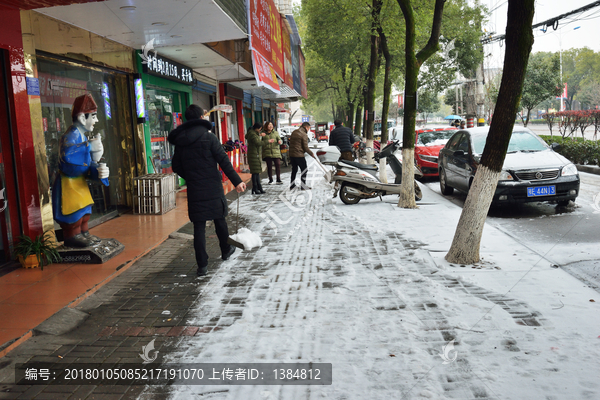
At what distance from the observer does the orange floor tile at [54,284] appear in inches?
166

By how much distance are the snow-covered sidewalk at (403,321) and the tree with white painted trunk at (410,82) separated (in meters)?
2.58

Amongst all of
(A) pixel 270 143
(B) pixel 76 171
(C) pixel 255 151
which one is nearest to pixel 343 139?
(A) pixel 270 143

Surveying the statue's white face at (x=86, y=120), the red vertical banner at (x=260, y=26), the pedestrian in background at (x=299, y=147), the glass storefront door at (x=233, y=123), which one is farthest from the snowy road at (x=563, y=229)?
the glass storefront door at (x=233, y=123)

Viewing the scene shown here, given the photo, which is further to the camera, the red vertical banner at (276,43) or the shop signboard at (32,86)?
the red vertical banner at (276,43)

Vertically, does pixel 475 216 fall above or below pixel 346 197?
above

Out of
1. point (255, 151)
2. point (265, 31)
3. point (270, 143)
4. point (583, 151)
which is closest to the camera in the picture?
point (255, 151)

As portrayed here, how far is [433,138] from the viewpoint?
626 inches

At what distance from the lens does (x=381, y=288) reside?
4.88 meters

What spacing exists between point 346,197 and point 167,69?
206 inches

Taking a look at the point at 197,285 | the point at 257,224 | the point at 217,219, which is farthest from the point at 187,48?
the point at 197,285

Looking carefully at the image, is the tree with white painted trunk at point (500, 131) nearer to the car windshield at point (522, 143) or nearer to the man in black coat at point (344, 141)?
the car windshield at point (522, 143)

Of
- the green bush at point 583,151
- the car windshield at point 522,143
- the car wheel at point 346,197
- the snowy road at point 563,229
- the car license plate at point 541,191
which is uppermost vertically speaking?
the car windshield at point 522,143

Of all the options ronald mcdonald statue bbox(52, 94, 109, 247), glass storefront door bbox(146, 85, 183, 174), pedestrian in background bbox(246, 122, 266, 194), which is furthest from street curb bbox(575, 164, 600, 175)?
ronald mcdonald statue bbox(52, 94, 109, 247)

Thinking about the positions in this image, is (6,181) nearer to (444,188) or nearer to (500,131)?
(500,131)
